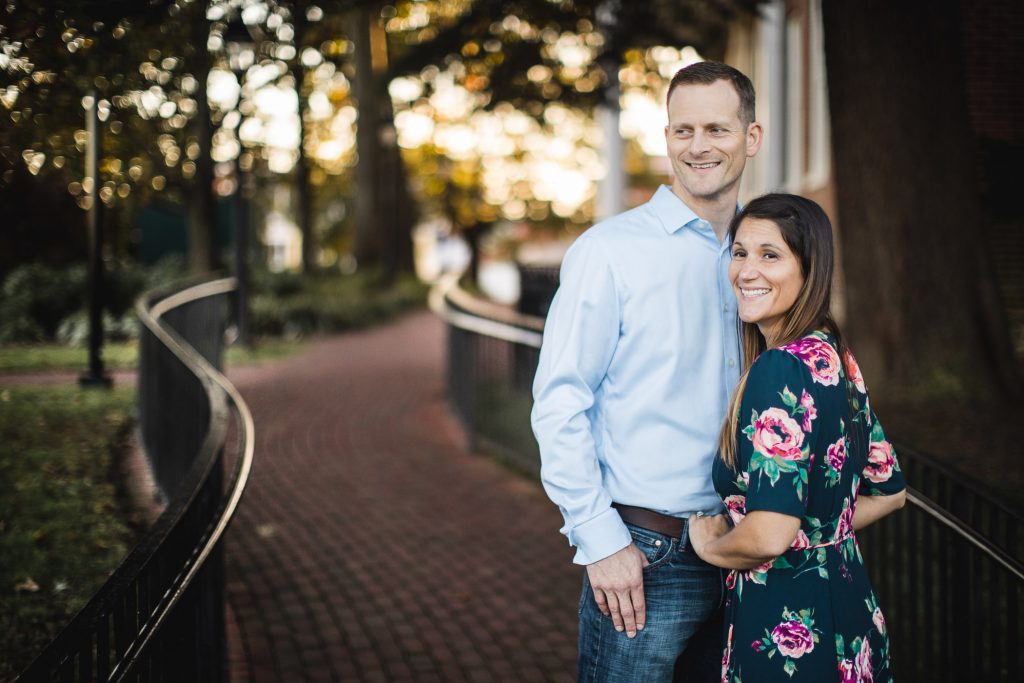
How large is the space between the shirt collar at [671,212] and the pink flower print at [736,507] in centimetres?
60

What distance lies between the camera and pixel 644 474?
2.33m

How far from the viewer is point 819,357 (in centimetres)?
216

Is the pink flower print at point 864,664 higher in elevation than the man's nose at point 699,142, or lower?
lower

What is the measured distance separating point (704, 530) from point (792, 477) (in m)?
0.28

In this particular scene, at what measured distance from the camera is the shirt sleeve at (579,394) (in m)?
2.24

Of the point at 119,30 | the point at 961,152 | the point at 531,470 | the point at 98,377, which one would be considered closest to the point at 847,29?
the point at 961,152

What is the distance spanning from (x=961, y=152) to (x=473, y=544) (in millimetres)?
4429

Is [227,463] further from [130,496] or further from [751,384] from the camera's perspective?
[751,384]

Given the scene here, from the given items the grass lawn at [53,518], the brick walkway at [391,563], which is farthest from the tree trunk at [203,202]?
the grass lawn at [53,518]

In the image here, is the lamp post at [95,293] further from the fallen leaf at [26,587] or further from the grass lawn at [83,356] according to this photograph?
the fallen leaf at [26,587]

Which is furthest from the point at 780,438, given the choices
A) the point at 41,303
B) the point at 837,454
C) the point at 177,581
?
the point at 41,303

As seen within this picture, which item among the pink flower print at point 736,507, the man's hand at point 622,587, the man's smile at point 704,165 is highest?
the man's smile at point 704,165

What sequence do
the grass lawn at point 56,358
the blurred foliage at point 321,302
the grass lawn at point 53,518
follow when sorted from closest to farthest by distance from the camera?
1. the grass lawn at point 53,518
2. the grass lawn at point 56,358
3. the blurred foliage at point 321,302

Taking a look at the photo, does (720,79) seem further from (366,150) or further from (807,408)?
(366,150)
